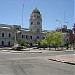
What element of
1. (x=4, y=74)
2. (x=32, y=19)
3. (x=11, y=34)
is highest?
(x=32, y=19)

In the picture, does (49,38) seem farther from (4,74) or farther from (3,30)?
(4,74)

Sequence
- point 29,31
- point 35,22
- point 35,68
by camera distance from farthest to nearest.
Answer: point 35,22 → point 29,31 → point 35,68

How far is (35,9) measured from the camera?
13775 cm

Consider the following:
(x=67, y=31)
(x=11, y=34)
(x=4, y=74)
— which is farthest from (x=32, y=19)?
(x=4, y=74)

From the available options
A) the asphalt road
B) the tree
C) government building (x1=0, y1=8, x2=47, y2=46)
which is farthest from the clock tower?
the asphalt road

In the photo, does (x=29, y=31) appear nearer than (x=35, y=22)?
Yes

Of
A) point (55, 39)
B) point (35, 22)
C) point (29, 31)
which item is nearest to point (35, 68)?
point (55, 39)

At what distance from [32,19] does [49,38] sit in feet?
150

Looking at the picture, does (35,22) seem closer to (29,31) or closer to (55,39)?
(29,31)

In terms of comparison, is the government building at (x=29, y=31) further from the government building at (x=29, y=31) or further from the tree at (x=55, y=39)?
the tree at (x=55, y=39)

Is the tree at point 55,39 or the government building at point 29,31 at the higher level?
the government building at point 29,31

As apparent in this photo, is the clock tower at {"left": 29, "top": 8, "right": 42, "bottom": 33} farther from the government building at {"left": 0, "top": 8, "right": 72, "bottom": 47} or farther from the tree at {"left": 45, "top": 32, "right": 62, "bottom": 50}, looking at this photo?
the tree at {"left": 45, "top": 32, "right": 62, "bottom": 50}

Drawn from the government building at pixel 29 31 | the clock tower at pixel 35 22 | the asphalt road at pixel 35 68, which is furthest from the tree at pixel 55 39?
the asphalt road at pixel 35 68

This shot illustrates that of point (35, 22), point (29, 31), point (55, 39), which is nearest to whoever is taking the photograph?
point (55, 39)
